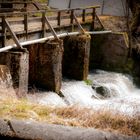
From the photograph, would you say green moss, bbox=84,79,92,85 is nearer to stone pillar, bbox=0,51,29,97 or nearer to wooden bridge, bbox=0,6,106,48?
wooden bridge, bbox=0,6,106,48

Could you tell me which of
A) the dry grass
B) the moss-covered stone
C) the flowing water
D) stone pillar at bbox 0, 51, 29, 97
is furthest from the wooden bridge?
the dry grass

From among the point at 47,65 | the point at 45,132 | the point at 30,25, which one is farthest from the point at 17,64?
the point at 45,132

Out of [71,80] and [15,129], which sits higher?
[15,129]

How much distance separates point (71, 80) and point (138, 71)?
492 cm

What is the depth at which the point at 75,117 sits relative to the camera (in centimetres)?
650

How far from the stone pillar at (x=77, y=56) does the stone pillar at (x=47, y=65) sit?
3046 millimetres

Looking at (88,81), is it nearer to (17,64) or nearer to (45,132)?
(17,64)

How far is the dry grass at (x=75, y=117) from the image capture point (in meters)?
6.03

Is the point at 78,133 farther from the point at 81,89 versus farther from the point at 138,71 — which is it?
the point at 138,71

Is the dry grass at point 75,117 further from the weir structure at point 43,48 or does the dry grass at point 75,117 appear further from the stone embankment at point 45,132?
the weir structure at point 43,48

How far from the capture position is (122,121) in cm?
627

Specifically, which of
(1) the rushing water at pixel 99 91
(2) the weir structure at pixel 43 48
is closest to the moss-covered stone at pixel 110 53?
(1) the rushing water at pixel 99 91

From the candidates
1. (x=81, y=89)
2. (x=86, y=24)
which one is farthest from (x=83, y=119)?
(x=86, y=24)

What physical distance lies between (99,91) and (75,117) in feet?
44.1
